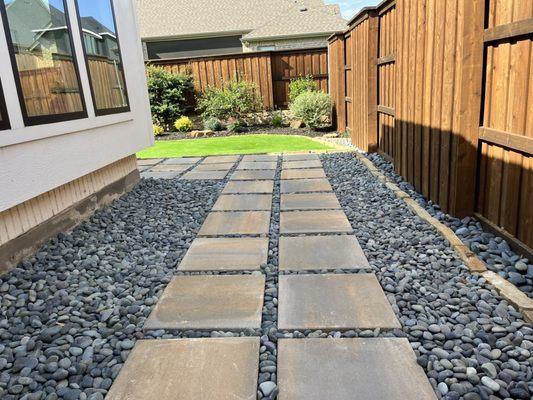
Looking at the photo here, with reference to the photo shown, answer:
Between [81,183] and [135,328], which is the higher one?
[81,183]

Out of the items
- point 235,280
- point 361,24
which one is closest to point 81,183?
point 235,280

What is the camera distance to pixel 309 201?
451 centimetres

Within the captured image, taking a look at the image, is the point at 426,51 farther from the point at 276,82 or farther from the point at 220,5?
the point at 220,5

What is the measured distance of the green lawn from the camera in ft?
26.9

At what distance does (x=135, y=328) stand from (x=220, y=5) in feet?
78.2

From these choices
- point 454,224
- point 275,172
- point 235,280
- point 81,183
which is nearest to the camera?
point 235,280

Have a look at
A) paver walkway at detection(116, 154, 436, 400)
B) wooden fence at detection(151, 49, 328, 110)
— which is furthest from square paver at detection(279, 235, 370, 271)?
wooden fence at detection(151, 49, 328, 110)

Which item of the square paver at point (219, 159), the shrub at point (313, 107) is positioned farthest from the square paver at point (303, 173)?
the shrub at point (313, 107)

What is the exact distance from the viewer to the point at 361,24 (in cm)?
668

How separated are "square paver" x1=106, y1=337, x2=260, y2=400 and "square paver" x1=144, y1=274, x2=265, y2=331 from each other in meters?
0.16

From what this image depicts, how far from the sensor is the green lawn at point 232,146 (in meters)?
8.20

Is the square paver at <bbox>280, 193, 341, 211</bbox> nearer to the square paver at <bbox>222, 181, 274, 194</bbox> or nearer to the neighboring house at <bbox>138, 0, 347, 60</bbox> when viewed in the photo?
the square paver at <bbox>222, 181, 274, 194</bbox>

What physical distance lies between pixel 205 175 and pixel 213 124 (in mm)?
5320

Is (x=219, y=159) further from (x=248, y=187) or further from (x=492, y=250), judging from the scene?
(x=492, y=250)
